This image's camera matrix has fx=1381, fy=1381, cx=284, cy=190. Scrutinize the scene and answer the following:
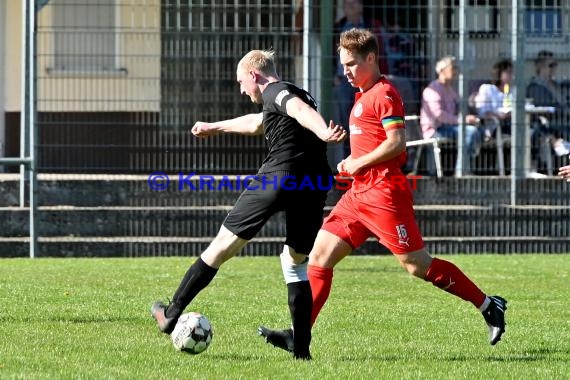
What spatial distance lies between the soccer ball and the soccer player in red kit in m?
0.38

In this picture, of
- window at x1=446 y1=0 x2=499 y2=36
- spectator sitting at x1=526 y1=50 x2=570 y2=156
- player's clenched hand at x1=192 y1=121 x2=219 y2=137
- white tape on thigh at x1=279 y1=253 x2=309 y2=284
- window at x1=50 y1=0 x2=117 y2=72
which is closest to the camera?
white tape on thigh at x1=279 y1=253 x2=309 y2=284

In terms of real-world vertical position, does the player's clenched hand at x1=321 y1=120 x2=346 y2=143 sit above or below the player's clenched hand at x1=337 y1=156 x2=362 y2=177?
above

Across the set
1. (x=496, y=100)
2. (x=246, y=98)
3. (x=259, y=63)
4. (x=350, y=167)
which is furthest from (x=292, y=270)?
(x=496, y=100)

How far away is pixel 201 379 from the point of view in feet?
22.7

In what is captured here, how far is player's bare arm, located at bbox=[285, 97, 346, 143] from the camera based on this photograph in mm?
7312

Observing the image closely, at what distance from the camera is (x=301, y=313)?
791 cm

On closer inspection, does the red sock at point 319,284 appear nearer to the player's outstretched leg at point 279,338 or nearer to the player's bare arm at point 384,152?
the player's outstretched leg at point 279,338

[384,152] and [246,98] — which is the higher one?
[246,98]

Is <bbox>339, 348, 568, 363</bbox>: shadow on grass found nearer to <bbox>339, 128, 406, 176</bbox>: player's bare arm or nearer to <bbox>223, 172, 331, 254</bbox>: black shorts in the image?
<bbox>223, 172, 331, 254</bbox>: black shorts

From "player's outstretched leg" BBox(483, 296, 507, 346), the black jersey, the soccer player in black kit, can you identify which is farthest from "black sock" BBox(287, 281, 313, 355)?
"player's outstretched leg" BBox(483, 296, 507, 346)

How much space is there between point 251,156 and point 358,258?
1.81m

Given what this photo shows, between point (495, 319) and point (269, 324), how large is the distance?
1.86 meters

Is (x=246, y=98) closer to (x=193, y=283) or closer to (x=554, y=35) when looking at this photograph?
(x=554, y=35)

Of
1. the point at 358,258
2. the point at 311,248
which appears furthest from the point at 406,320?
the point at 358,258
